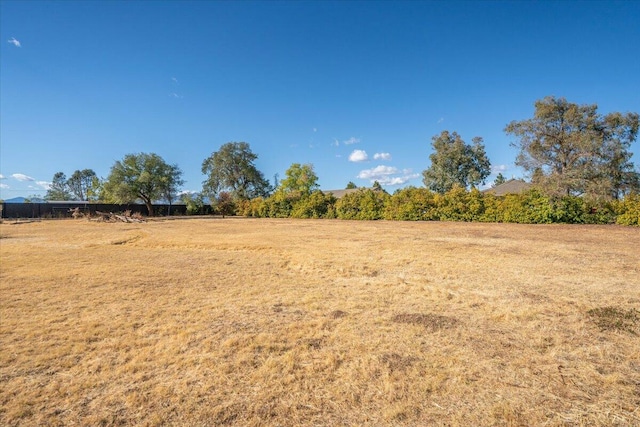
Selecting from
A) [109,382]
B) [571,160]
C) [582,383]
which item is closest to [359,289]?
[582,383]

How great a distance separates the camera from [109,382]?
2.41 meters

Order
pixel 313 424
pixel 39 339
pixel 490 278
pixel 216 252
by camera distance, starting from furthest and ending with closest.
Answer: pixel 216 252, pixel 490 278, pixel 39 339, pixel 313 424

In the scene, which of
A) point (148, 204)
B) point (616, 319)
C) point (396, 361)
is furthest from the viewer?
point (148, 204)

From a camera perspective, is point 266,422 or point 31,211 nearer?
point 266,422

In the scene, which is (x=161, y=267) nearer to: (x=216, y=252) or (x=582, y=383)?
(x=216, y=252)

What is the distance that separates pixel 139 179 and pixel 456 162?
116 ft

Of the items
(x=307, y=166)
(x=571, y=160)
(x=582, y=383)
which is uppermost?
(x=307, y=166)

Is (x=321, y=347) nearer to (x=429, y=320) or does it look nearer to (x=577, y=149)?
(x=429, y=320)

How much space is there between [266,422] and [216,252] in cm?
737

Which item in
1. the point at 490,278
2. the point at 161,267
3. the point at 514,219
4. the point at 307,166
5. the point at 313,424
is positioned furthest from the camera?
the point at 307,166

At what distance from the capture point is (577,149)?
1997 centimetres

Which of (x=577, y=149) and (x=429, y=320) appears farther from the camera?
(x=577, y=149)

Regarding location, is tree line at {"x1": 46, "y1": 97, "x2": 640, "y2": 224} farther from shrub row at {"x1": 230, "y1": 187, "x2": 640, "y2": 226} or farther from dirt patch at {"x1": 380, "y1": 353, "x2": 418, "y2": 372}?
dirt patch at {"x1": 380, "y1": 353, "x2": 418, "y2": 372}

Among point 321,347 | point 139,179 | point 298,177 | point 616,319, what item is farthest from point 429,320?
point 298,177
